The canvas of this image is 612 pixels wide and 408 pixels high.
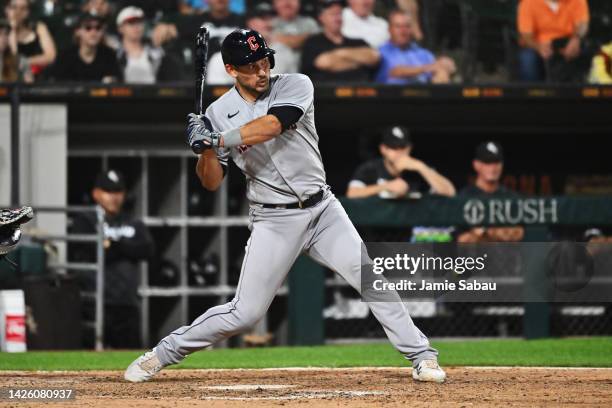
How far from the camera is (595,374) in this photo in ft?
22.5

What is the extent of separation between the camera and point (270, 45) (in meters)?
10.5

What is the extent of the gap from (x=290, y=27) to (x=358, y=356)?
3414mm

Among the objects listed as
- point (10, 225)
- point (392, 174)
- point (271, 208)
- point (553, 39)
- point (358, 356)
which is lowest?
point (358, 356)

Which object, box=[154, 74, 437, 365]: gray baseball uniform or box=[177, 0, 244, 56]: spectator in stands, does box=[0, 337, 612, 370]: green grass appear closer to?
box=[154, 74, 437, 365]: gray baseball uniform

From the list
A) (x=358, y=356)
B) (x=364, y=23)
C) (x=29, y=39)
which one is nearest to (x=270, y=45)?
(x=364, y=23)

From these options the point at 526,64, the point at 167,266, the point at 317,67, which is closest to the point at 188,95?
the point at 317,67

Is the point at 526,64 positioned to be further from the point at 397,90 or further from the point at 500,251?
the point at 500,251

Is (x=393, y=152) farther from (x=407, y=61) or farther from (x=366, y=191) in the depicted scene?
(x=407, y=61)

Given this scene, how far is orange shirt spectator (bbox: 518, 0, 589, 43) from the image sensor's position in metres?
10.8

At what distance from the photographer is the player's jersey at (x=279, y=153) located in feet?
19.8

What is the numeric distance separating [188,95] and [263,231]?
174 inches

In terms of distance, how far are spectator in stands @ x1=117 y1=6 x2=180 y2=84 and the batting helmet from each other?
456 centimetres

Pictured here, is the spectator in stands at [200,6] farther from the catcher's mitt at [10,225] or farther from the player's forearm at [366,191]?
the catcher's mitt at [10,225]

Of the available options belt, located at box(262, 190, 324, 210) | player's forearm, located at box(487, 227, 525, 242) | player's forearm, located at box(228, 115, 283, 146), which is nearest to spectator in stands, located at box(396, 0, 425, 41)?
player's forearm, located at box(487, 227, 525, 242)
